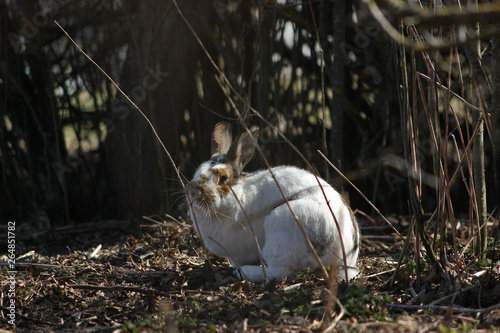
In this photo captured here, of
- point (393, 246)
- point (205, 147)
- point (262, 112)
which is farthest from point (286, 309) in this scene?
point (205, 147)

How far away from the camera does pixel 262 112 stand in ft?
16.8

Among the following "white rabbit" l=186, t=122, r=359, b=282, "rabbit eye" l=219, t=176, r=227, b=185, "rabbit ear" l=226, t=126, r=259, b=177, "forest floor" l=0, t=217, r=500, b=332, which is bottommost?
"forest floor" l=0, t=217, r=500, b=332

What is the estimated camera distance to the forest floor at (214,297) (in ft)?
8.23

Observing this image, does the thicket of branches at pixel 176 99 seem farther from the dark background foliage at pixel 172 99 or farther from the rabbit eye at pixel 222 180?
the rabbit eye at pixel 222 180

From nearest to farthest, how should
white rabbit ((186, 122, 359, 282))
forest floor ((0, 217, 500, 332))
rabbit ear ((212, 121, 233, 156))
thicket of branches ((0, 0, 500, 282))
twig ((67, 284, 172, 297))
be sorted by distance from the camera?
forest floor ((0, 217, 500, 332)) → twig ((67, 284, 172, 297)) → white rabbit ((186, 122, 359, 282)) → rabbit ear ((212, 121, 233, 156)) → thicket of branches ((0, 0, 500, 282))

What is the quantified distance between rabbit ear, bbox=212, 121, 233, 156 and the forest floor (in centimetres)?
84

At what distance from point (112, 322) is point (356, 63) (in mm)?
3585

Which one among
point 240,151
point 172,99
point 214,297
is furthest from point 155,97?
point 214,297

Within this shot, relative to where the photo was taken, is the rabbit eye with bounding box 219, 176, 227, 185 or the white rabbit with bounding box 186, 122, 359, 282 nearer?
the white rabbit with bounding box 186, 122, 359, 282

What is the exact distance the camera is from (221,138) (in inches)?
151

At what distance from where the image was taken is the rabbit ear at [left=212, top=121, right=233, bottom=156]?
3.77 m

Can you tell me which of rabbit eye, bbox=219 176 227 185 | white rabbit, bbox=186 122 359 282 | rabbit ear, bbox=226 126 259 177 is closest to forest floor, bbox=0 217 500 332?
white rabbit, bbox=186 122 359 282

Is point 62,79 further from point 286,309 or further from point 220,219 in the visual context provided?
point 286,309

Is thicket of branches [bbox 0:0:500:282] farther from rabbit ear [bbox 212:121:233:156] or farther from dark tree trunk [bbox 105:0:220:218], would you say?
rabbit ear [bbox 212:121:233:156]
